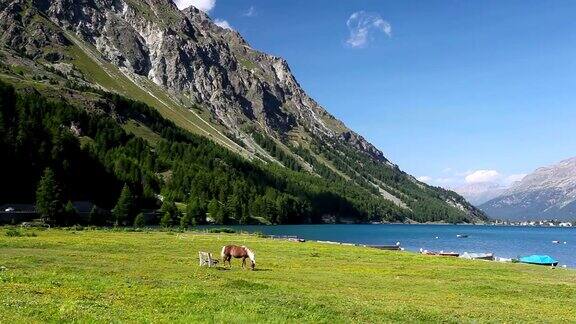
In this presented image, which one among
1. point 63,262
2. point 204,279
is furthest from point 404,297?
point 63,262

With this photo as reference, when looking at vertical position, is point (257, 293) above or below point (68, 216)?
below

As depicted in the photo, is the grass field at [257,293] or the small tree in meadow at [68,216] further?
the small tree in meadow at [68,216]

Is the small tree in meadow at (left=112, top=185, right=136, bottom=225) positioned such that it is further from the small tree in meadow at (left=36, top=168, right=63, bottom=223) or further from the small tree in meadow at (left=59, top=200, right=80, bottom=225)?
the small tree in meadow at (left=36, top=168, right=63, bottom=223)

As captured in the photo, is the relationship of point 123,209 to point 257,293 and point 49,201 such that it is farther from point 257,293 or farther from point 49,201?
point 257,293

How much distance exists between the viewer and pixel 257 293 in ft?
105

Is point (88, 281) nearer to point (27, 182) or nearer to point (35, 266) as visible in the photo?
point (35, 266)

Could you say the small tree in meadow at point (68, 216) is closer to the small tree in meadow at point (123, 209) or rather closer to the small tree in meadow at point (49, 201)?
the small tree in meadow at point (49, 201)

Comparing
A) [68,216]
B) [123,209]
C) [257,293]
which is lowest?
[257,293]

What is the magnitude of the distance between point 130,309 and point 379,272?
106ft

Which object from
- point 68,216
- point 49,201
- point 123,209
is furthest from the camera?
point 123,209

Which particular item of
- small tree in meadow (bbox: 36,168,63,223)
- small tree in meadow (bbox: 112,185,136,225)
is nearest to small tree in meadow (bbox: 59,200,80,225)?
small tree in meadow (bbox: 36,168,63,223)

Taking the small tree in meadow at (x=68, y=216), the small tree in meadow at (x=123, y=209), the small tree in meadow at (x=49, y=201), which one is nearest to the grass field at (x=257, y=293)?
the small tree in meadow at (x=49, y=201)

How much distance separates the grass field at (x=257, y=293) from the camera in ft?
77.6

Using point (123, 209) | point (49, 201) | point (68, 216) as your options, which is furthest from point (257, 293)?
point (123, 209)
